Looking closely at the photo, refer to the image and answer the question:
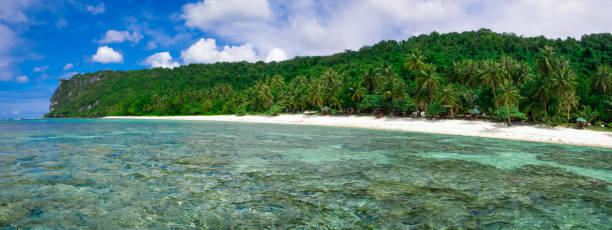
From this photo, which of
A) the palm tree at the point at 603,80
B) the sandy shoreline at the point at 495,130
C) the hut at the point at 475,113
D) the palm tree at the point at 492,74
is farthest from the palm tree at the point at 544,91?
the palm tree at the point at 603,80

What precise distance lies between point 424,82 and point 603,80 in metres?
27.1

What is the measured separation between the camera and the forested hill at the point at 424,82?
45.4 m

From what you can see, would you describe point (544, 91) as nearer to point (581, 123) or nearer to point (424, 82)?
point (581, 123)

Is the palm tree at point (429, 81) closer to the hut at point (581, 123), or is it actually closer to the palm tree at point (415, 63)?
the palm tree at point (415, 63)

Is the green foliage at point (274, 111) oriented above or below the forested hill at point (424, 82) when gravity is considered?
below

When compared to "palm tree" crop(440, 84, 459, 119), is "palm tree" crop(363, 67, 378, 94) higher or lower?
higher

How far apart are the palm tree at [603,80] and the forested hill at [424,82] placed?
0.41 feet

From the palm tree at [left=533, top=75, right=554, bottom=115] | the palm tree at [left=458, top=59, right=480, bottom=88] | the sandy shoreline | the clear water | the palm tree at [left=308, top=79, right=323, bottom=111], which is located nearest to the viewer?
the clear water

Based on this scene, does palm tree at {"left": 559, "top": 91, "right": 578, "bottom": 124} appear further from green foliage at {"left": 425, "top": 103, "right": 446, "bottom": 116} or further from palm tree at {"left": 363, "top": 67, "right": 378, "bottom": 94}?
palm tree at {"left": 363, "top": 67, "right": 378, "bottom": 94}

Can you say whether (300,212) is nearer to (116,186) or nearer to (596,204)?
(116,186)

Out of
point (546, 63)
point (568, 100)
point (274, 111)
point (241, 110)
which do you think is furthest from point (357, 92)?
point (241, 110)

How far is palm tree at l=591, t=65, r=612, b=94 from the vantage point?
4528 cm

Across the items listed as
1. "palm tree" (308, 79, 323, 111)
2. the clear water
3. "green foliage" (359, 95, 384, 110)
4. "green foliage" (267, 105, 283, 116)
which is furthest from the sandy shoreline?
"green foliage" (267, 105, 283, 116)

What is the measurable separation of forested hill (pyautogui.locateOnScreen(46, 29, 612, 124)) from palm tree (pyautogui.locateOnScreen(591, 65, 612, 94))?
5.0 inches
